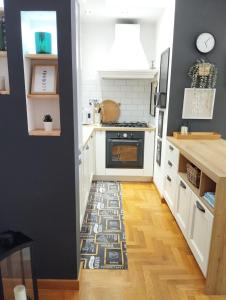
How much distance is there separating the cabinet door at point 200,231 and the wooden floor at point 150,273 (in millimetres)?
164

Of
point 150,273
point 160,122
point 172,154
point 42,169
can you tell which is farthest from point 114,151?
point 42,169

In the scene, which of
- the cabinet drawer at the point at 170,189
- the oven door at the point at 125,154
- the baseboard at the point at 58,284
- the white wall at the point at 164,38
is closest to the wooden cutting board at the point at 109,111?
the oven door at the point at 125,154

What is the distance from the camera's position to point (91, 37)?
414 centimetres

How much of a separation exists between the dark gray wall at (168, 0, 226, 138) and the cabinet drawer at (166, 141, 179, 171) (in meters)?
0.25

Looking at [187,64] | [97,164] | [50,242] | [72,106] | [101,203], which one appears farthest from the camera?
[97,164]

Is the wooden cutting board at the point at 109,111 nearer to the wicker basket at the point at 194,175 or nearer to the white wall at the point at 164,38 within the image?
the white wall at the point at 164,38

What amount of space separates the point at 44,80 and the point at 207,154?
1542 mm

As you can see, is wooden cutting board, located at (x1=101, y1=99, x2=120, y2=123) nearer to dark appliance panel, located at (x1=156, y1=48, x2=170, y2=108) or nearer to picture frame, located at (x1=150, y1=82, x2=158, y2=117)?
picture frame, located at (x1=150, y1=82, x2=158, y2=117)

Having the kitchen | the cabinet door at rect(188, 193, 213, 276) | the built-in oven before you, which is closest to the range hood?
the kitchen

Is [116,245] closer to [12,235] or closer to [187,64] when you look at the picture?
[12,235]

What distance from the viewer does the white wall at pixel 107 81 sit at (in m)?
4.13

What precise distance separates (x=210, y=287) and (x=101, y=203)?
68.5 inches

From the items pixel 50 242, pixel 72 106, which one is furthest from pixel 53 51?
pixel 50 242

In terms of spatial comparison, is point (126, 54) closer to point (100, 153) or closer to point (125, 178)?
point (100, 153)
